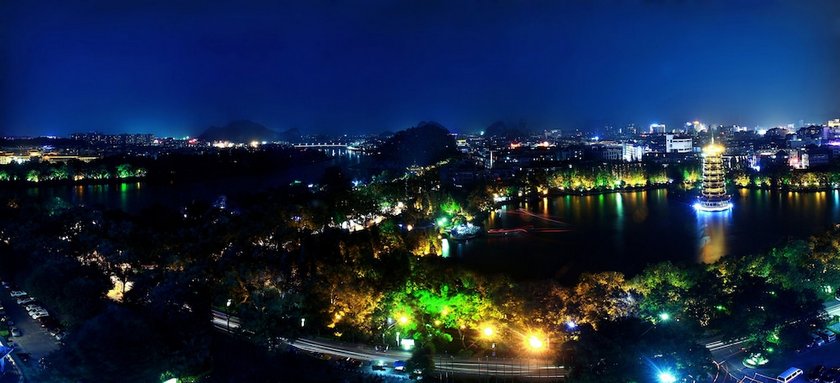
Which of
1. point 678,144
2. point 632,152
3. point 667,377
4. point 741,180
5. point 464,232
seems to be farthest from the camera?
point 678,144

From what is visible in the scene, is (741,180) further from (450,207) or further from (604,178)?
(450,207)

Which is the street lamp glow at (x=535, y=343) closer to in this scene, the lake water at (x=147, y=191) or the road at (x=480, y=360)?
the road at (x=480, y=360)

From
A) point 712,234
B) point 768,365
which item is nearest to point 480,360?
point 768,365

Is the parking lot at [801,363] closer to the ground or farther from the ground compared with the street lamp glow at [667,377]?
closer to the ground

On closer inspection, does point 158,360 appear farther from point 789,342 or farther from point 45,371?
point 789,342

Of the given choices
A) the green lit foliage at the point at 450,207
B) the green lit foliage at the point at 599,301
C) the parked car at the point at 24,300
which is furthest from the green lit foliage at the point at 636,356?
the green lit foliage at the point at 450,207

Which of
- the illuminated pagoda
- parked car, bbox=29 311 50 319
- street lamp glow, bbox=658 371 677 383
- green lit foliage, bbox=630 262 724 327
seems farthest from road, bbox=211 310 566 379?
the illuminated pagoda

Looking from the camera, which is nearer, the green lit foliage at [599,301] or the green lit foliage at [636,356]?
the green lit foliage at [636,356]
